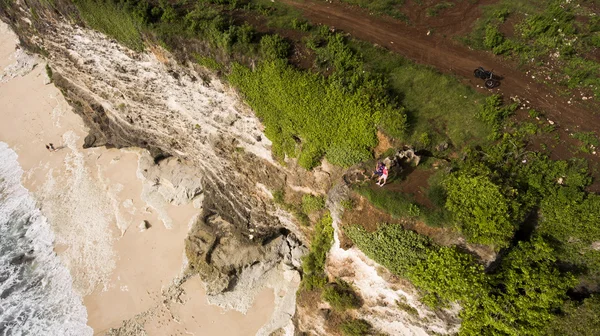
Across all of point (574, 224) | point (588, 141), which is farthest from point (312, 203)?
point (588, 141)

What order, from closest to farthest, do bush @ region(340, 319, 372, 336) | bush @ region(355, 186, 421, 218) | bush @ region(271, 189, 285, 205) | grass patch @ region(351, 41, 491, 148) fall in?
1. bush @ region(355, 186, 421, 218)
2. grass patch @ region(351, 41, 491, 148)
3. bush @ region(340, 319, 372, 336)
4. bush @ region(271, 189, 285, 205)

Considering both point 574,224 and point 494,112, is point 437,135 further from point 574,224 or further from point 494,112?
point 574,224

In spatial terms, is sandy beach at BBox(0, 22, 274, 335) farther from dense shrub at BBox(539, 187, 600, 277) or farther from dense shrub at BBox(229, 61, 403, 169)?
dense shrub at BBox(539, 187, 600, 277)

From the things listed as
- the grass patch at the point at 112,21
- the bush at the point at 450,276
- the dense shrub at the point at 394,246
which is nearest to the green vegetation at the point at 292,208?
the dense shrub at the point at 394,246

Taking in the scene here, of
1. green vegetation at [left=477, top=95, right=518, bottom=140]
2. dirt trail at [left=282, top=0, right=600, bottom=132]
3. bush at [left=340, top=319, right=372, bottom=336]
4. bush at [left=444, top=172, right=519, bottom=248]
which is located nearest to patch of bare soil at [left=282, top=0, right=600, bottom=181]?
dirt trail at [left=282, top=0, right=600, bottom=132]

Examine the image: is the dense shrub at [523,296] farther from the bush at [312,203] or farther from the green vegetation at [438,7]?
the green vegetation at [438,7]
